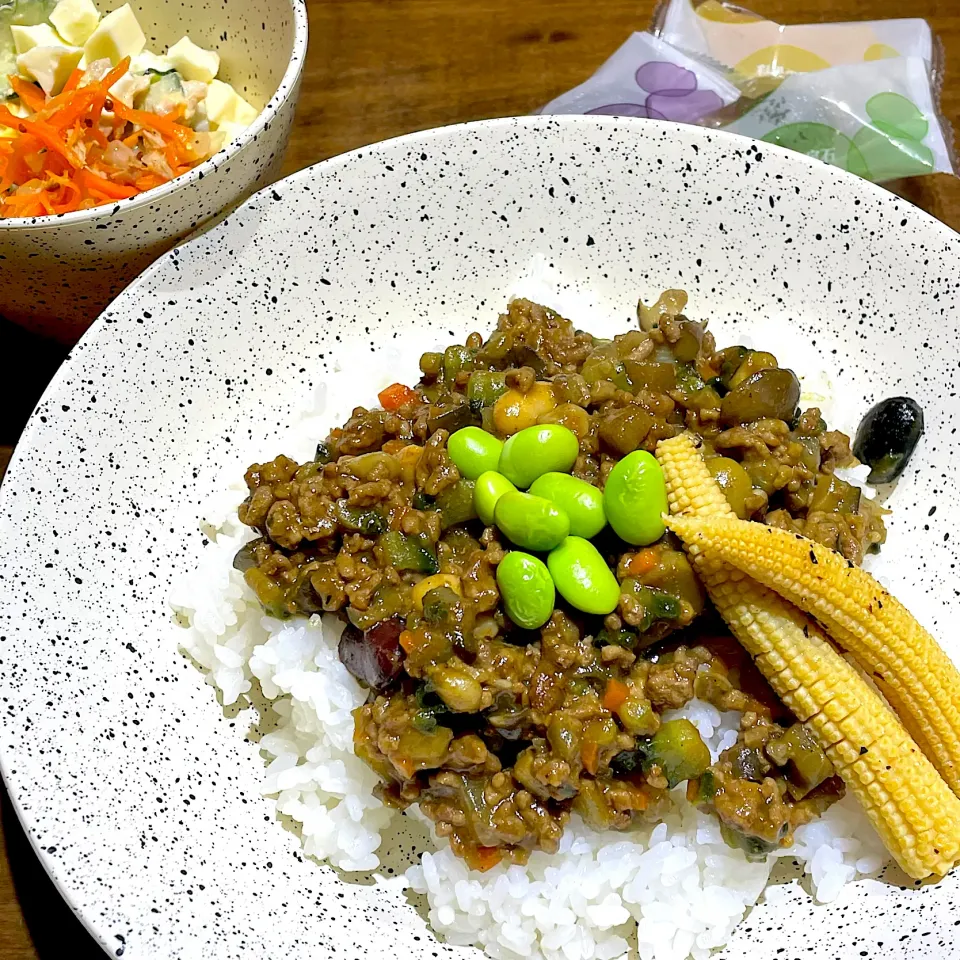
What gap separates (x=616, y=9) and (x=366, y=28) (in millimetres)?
1246

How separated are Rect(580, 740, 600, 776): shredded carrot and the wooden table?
2912 mm

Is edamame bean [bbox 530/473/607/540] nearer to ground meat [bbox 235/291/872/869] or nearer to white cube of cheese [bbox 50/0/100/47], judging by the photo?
ground meat [bbox 235/291/872/869]

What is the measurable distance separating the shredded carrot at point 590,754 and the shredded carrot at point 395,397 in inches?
50.0

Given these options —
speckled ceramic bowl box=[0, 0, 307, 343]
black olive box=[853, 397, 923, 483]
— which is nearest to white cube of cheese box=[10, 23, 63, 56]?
speckled ceramic bowl box=[0, 0, 307, 343]

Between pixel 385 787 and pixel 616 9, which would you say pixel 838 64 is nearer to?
pixel 616 9

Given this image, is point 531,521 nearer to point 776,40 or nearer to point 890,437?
point 890,437

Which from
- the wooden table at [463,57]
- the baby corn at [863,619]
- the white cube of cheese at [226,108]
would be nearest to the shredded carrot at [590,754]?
the baby corn at [863,619]

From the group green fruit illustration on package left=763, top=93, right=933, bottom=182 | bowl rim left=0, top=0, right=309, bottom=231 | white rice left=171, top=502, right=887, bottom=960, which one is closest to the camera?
white rice left=171, top=502, right=887, bottom=960

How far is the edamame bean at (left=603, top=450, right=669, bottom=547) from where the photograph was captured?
2350 mm

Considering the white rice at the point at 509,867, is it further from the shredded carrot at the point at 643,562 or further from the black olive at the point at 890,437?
the black olive at the point at 890,437

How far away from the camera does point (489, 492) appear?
7.99 ft

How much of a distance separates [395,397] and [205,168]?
2.98 feet

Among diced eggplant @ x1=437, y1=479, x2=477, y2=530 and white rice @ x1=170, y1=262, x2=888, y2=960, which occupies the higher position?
diced eggplant @ x1=437, y1=479, x2=477, y2=530

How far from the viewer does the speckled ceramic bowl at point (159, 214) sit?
276 centimetres
